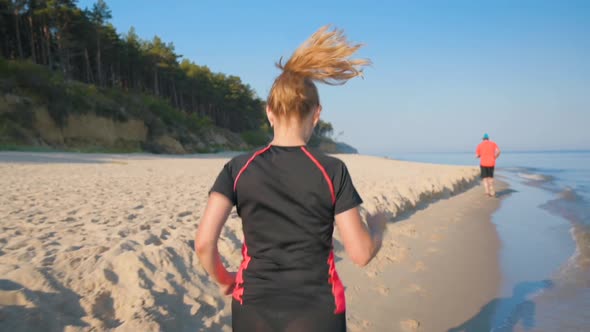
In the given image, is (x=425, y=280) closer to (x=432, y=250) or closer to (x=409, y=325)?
(x=409, y=325)

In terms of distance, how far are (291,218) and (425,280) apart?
3.38 metres

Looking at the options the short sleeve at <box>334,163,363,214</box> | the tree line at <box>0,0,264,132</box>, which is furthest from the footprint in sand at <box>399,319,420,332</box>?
the tree line at <box>0,0,264,132</box>

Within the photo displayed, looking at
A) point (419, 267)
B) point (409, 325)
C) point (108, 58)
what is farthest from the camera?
point (108, 58)

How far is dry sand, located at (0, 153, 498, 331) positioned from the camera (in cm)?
248

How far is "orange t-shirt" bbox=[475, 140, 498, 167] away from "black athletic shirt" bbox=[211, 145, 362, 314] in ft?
37.1

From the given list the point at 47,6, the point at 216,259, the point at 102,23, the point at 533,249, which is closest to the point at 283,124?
the point at 216,259

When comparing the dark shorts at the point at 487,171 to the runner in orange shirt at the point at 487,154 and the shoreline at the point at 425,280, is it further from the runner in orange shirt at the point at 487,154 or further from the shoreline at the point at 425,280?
the shoreline at the point at 425,280

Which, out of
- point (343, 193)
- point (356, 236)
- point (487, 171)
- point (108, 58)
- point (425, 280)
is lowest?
point (425, 280)

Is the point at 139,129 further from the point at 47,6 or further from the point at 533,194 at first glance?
the point at 533,194

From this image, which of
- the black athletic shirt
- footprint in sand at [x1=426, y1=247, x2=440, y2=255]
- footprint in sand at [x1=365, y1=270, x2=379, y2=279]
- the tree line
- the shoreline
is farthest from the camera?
the tree line

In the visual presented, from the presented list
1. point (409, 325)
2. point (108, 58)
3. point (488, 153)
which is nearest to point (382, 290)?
point (409, 325)

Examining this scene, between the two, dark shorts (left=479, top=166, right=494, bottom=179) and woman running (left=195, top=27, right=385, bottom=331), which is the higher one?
woman running (left=195, top=27, right=385, bottom=331)

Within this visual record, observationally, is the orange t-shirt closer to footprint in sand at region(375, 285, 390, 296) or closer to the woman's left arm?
footprint in sand at region(375, 285, 390, 296)

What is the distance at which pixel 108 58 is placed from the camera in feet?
126
